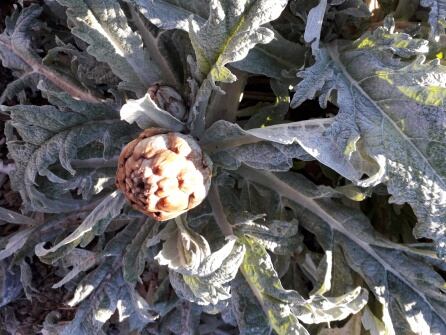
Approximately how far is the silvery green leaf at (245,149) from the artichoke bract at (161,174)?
7 cm

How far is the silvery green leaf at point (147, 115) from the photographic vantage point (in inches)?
37.5

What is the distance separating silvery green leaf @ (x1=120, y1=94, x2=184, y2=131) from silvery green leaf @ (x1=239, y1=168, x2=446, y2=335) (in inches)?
9.3

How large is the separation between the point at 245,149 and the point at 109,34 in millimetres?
320

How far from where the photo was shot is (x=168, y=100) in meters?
1.12

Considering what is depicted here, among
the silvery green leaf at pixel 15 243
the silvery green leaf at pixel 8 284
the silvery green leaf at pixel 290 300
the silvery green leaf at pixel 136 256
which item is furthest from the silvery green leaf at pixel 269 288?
the silvery green leaf at pixel 8 284

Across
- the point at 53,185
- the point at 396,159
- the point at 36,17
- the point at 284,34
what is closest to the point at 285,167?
the point at 396,159

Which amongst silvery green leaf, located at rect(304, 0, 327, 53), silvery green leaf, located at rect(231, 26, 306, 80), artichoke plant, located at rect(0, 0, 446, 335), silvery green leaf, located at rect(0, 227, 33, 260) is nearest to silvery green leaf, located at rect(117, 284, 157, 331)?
artichoke plant, located at rect(0, 0, 446, 335)

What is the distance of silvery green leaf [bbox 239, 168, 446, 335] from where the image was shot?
3.84 ft

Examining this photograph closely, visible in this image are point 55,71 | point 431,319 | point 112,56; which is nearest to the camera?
point 112,56

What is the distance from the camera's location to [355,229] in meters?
1.20

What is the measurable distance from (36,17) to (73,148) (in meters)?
0.40

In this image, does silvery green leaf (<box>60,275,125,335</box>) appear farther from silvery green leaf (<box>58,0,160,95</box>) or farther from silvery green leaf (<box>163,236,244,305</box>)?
silvery green leaf (<box>58,0,160,95</box>)

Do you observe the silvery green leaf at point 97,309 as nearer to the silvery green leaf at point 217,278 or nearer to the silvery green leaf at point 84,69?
the silvery green leaf at point 217,278

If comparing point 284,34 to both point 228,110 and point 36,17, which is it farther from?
point 36,17
